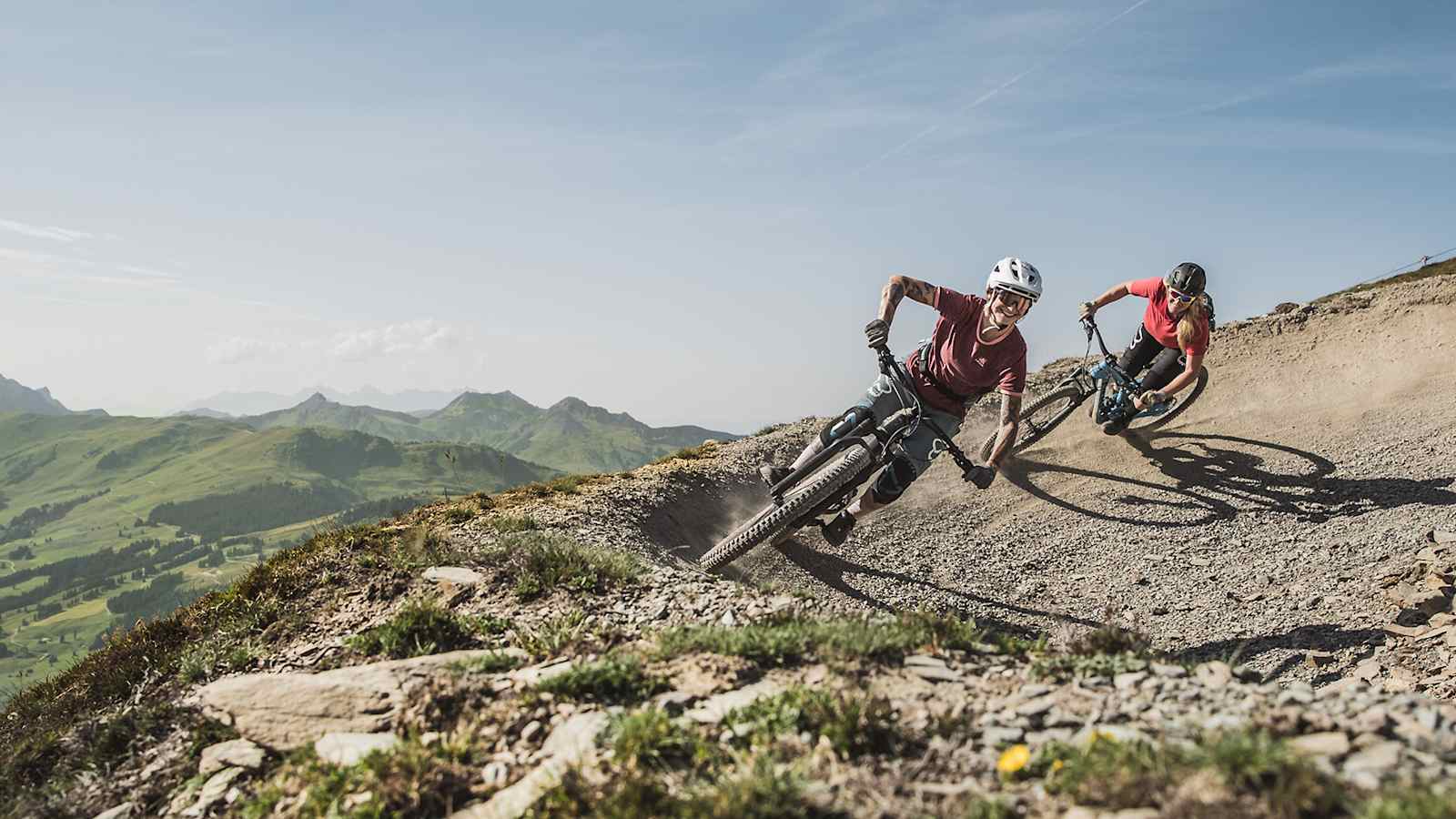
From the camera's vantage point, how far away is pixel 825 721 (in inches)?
190

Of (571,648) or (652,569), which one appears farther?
(652,569)

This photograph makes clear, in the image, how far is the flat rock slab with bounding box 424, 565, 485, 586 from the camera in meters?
8.45

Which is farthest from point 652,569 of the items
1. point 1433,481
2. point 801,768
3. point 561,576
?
point 1433,481

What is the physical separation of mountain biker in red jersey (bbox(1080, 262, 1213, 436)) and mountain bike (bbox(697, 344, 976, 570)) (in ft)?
18.6

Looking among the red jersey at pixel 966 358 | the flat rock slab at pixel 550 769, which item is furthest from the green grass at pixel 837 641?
the red jersey at pixel 966 358

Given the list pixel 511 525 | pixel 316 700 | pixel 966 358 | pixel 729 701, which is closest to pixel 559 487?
pixel 511 525

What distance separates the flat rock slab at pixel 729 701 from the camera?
506cm

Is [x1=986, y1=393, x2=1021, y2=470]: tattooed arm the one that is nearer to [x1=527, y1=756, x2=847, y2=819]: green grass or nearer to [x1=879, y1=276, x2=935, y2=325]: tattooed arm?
[x1=879, y1=276, x2=935, y2=325]: tattooed arm

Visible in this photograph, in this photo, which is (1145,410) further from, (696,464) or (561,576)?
(561,576)

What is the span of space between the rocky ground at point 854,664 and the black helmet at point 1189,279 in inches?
161

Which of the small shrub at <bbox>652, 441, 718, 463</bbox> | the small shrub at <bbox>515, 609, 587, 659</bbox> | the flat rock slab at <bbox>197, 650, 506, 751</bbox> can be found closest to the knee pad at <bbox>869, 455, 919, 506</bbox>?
the small shrub at <bbox>515, 609, 587, 659</bbox>

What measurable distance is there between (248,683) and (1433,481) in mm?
18689

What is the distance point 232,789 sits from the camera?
5.42 m

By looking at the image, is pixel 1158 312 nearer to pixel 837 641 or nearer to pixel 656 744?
pixel 837 641
